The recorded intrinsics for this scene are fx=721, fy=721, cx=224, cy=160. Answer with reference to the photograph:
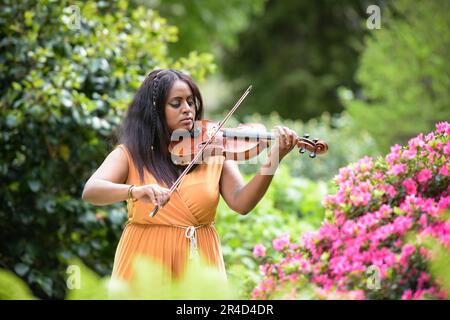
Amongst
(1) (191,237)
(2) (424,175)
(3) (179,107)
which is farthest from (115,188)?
(2) (424,175)

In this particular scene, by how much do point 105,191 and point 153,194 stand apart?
12.4 inches

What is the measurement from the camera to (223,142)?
345 cm

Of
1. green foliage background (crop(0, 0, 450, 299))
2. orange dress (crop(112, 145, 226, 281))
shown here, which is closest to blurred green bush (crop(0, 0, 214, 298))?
green foliage background (crop(0, 0, 450, 299))

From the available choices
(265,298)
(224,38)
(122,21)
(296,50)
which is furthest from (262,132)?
(296,50)

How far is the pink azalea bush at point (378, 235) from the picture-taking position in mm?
2307

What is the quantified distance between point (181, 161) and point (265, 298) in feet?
3.15

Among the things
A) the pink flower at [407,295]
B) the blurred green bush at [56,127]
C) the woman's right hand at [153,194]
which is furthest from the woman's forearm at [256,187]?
the blurred green bush at [56,127]

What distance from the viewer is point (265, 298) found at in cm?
258

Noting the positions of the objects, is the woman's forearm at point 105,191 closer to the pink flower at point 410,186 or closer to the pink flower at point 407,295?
the pink flower at point 410,186

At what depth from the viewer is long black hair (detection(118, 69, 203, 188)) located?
10.8 feet

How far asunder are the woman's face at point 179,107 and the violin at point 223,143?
2.1 inches

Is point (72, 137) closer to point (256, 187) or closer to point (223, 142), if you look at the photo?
point (223, 142)

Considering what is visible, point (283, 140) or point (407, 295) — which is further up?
point (283, 140)

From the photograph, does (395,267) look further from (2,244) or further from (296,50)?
(296,50)
